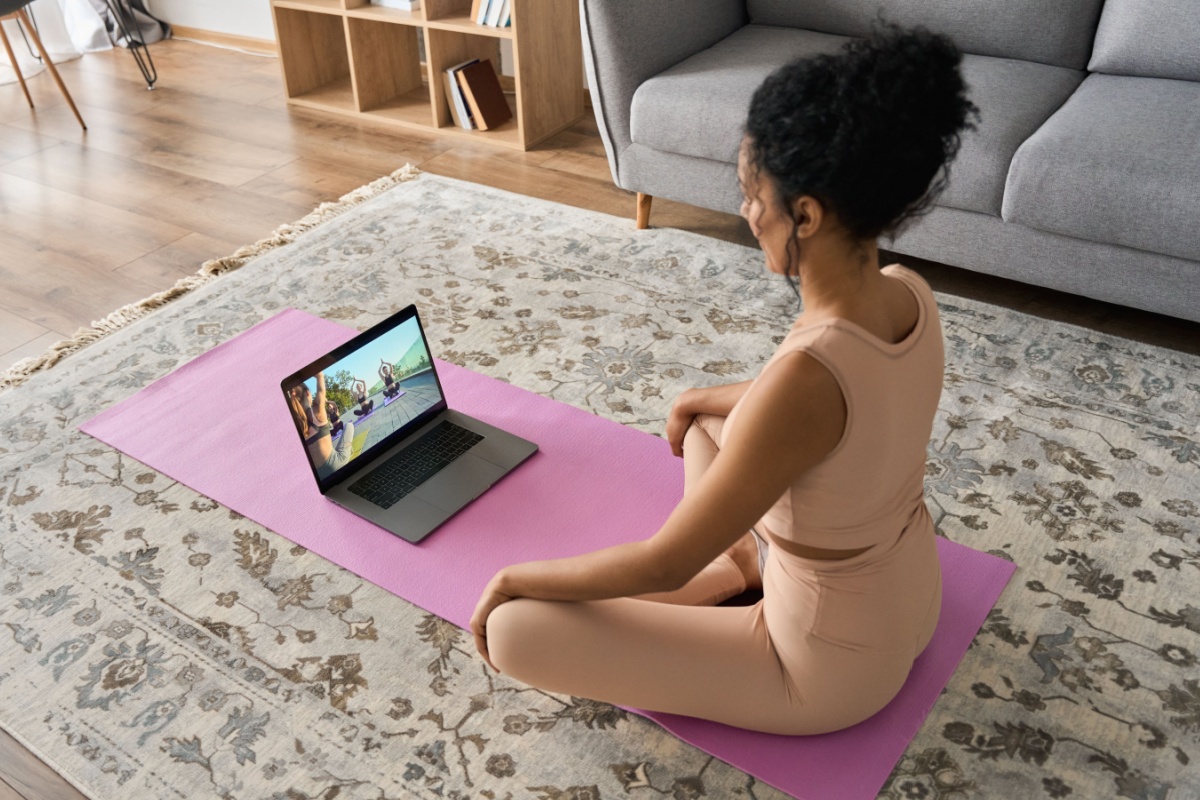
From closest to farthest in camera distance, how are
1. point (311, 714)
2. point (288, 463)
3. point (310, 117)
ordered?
point (311, 714), point (288, 463), point (310, 117)

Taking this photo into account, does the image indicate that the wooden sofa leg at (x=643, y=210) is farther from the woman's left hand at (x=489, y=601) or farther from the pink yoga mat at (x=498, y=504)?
the woman's left hand at (x=489, y=601)

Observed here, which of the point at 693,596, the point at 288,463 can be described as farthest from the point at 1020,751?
the point at 288,463

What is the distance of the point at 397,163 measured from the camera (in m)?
3.41

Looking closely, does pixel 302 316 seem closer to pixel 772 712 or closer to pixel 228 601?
pixel 228 601

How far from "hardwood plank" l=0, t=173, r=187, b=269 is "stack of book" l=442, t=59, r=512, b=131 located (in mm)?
1050

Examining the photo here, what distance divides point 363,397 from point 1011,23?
1.86 m

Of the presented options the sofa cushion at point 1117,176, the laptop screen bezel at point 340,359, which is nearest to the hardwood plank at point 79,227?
the laptop screen bezel at point 340,359

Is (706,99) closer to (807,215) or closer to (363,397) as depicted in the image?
(363,397)

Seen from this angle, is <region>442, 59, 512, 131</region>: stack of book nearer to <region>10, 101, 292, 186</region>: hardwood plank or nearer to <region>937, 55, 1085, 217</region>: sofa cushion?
<region>10, 101, 292, 186</region>: hardwood plank

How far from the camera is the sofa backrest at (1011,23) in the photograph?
255 centimetres

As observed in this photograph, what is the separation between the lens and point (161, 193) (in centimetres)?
325

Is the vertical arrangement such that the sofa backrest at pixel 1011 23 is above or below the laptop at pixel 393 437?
above

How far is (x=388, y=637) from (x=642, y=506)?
1.67 ft

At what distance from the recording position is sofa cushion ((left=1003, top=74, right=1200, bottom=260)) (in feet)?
6.71
